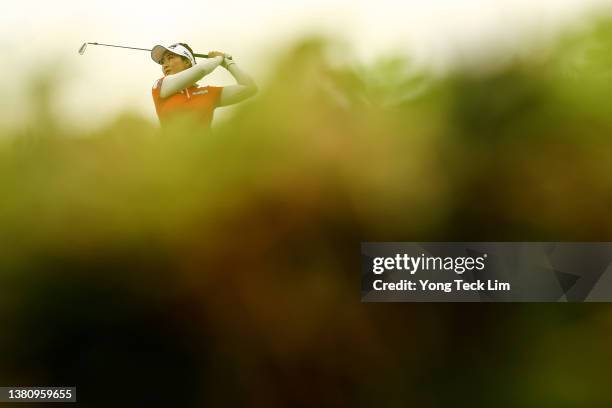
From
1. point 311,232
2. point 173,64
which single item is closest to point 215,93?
point 173,64

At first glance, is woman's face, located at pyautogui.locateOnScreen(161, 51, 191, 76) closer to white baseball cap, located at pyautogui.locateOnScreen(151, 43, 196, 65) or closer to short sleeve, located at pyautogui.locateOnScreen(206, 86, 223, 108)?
white baseball cap, located at pyautogui.locateOnScreen(151, 43, 196, 65)

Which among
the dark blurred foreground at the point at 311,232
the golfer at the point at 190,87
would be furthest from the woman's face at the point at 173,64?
the dark blurred foreground at the point at 311,232

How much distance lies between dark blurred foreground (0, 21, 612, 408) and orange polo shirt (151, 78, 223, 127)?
89mm

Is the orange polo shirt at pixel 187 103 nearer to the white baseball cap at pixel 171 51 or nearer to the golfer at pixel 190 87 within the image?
the golfer at pixel 190 87

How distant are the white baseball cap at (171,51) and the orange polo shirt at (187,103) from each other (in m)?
0.14

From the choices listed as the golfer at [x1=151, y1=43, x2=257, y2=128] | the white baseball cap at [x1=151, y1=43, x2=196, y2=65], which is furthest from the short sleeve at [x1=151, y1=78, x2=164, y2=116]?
the white baseball cap at [x1=151, y1=43, x2=196, y2=65]

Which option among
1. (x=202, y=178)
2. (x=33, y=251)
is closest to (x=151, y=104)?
(x=202, y=178)

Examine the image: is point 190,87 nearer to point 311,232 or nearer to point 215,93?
point 215,93

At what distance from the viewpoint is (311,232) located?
263cm

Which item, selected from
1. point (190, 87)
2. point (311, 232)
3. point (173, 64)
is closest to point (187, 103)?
point (190, 87)

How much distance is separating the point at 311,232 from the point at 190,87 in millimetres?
877

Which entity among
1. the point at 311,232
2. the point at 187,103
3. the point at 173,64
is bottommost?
the point at 311,232

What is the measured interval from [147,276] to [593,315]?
1987 mm

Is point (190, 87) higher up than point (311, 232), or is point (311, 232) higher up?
point (190, 87)
